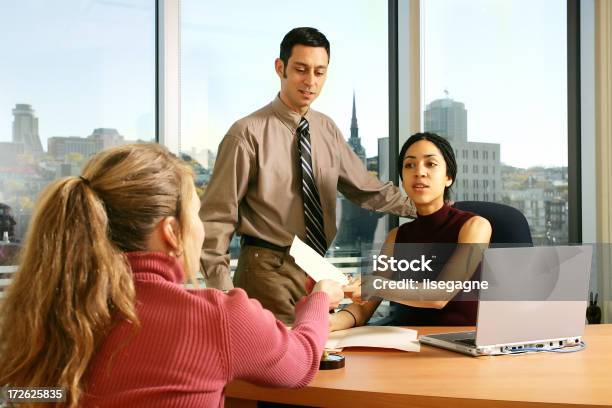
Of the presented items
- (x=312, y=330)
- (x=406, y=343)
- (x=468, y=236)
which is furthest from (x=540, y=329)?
(x=312, y=330)

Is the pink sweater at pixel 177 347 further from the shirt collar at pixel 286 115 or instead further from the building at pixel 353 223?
the building at pixel 353 223

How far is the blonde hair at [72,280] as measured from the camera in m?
1.11

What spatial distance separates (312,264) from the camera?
1.75m

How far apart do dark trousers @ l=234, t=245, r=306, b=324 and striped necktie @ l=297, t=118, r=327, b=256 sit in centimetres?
14

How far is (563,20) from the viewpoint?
424 centimetres

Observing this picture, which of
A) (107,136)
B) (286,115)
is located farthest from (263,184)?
(107,136)

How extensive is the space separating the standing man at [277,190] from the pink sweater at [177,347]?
1.39 m

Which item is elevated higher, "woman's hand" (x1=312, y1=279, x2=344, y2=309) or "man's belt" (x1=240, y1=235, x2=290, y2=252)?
"man's belt" (x1=240, y1=235, x2=290, y2=252)

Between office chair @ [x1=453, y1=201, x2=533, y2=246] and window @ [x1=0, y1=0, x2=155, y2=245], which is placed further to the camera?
window @ [x1=0, y1=0, x2=155, y2=245]

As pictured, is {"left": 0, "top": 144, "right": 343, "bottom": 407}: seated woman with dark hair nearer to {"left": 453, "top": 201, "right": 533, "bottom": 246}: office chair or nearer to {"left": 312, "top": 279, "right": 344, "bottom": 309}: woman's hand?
{"left": 312, "top": 279, "right": 344, "bottom": 309}: woman's hand

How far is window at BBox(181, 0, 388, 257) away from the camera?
3359 mm

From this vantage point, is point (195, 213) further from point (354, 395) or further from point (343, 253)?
point (343, 253)

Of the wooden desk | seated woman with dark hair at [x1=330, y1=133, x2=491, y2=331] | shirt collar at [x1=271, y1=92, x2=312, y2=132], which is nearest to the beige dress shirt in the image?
shirt collar at [x1=271, y1=92, x2=312, y2=132]

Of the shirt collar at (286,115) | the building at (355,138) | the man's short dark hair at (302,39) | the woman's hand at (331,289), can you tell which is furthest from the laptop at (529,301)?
the building at (355,138)
